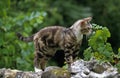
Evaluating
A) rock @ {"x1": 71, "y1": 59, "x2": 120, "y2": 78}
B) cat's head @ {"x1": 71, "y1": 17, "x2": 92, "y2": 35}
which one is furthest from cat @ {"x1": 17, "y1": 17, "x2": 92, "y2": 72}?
rock @ {"x1": 71, "y1": 59, "x2": 120, "y2": 78}

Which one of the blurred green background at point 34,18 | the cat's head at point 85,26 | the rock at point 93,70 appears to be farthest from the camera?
the blurred green background at point 34,18

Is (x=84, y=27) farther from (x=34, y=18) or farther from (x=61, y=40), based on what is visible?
(x=34, y=18)

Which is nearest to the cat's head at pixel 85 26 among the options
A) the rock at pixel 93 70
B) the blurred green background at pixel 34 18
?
the rock at pixel 93 70

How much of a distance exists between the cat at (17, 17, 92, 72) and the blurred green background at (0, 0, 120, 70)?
7.54 ft

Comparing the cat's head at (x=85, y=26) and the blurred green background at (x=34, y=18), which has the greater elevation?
the blurred green background at (x=34, y=18)

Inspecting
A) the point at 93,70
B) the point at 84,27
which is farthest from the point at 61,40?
the point at 93,70

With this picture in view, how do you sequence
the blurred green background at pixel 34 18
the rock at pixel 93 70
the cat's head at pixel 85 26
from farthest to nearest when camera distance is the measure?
the blurred green background at pixel 34 18
the cat's head at pixel 85 26
the rock at pixel 93 70

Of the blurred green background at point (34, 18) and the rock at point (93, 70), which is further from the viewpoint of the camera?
the blurred green background at point (34, 18)

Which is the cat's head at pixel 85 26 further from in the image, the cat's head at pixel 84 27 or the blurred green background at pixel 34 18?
the blurred green background at pixel 34 18

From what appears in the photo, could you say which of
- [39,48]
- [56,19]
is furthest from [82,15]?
[39,48]

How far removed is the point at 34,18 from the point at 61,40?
2.92m

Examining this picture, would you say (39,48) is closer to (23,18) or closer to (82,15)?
(23,18)

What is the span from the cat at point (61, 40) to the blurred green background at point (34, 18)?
7.54 ft

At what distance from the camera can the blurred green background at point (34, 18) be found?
12250 millimetres
